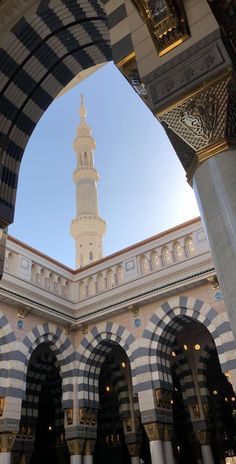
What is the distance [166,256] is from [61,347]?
13.2 feet

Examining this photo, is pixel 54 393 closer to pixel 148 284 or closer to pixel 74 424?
pixel 74 424

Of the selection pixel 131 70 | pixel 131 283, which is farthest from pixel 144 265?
pixel 131 70

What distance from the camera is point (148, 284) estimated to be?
11.3 metres

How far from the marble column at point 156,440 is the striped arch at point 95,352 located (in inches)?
69.2

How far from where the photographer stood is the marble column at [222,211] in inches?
98.5

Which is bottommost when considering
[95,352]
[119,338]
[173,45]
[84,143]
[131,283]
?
[173,45]

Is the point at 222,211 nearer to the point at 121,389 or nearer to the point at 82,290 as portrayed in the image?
the point at 82,290

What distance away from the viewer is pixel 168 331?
1107 cm

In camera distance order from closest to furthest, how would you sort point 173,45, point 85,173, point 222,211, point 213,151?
1. point 222,211
2. point 213,151
3. point 173,45
4. point 85,173

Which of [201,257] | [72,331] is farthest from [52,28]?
[72,331]

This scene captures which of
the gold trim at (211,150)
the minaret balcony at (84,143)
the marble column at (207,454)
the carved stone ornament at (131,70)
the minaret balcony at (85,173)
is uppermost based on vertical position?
the minaret balcony at (84,143)

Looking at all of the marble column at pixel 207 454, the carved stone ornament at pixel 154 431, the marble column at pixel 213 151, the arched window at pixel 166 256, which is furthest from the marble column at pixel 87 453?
the marble column at pixel 213 151

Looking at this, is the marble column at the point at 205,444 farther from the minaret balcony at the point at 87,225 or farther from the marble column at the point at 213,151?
the minaret balcony at the point at 87,225

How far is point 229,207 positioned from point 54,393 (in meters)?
13.7
